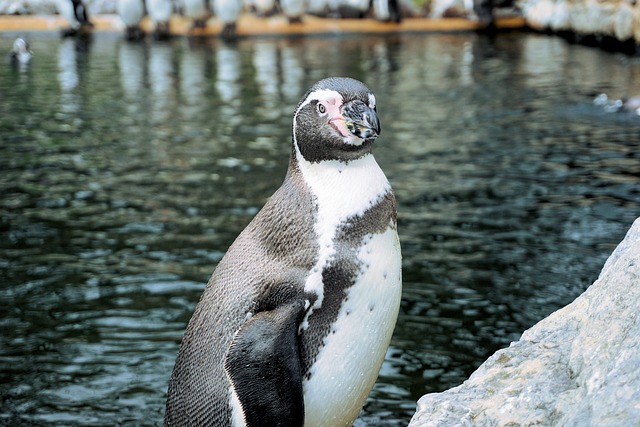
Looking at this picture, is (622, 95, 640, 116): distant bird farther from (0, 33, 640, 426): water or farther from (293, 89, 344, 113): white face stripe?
(293, 89, 344, 113): white face stripe

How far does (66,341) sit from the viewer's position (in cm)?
527

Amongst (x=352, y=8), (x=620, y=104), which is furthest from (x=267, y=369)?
(x=352, y=8)

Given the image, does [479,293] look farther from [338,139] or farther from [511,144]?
[511,144]

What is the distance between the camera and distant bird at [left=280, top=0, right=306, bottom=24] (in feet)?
73.7

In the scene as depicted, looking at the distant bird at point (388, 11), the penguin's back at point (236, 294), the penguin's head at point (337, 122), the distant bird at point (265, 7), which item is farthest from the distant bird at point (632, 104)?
the distant bird at point (265, 7)

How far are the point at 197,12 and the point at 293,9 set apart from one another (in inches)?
88.2

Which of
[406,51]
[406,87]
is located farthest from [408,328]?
[406,51]

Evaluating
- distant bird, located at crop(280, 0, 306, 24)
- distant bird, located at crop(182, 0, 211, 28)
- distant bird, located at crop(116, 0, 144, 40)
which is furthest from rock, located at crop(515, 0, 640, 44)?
distant bird, located at crop(116, 0, 144, 40)

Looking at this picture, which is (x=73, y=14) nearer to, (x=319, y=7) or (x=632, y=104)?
(x=319, y=7)

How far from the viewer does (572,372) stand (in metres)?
2.43

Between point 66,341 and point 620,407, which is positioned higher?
point 620,407

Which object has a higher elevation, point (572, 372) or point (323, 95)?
point (323, 95)

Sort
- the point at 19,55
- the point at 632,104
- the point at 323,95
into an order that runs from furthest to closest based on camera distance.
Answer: the point at 19,55 < the point at 632,104 < the point at 323,95

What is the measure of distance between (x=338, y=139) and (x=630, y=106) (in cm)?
881
